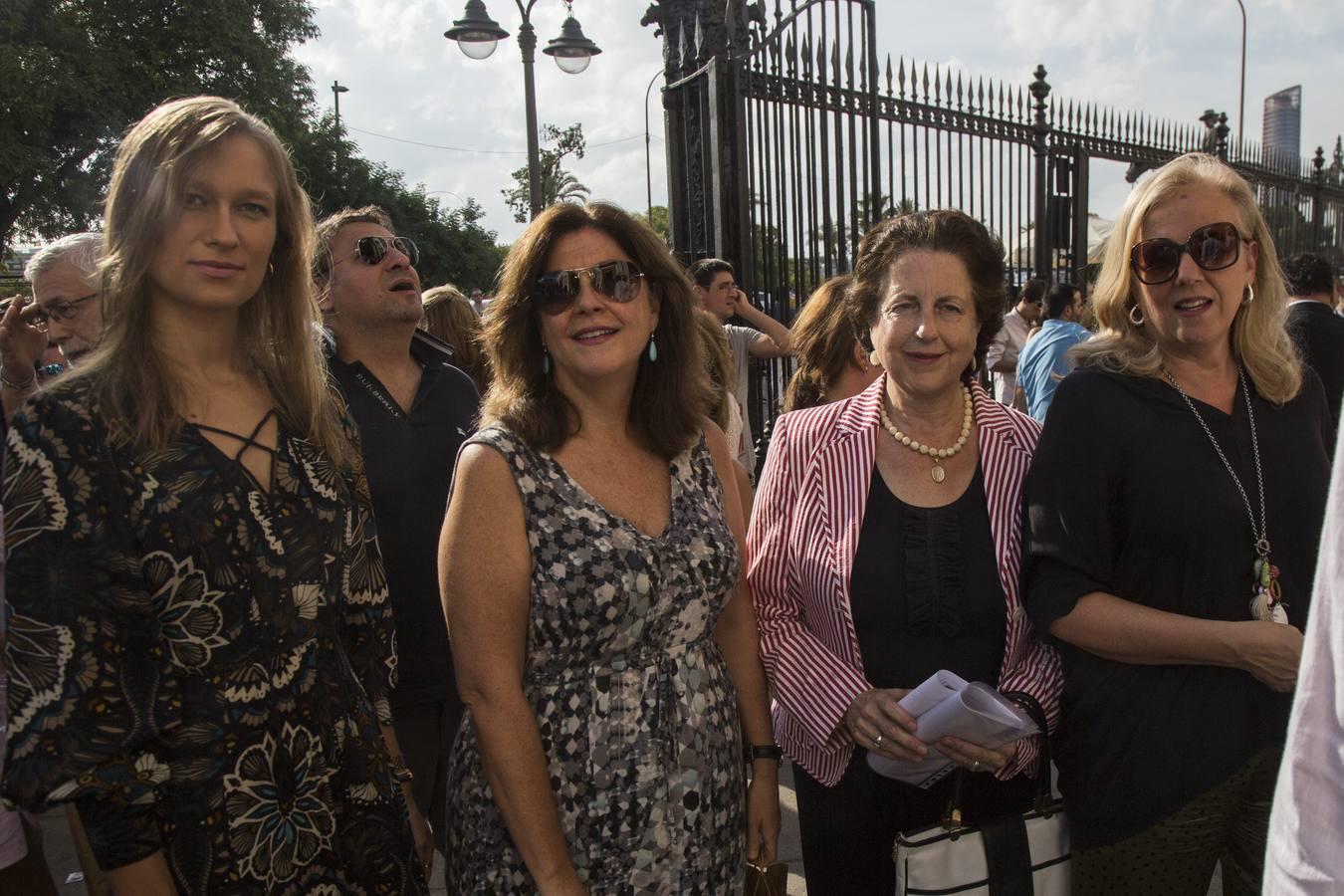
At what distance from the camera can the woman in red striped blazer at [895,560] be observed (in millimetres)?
2164

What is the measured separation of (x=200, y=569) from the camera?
159cm

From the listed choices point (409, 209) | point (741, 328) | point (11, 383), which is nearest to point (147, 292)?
point (11, 383)

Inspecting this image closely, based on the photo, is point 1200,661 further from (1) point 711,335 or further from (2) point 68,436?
(1) point 711,335

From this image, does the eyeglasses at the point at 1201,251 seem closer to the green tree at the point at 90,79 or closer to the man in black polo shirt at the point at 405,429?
the man in black polo shirt at the point at 405,429

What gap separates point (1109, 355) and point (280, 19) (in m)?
24.8

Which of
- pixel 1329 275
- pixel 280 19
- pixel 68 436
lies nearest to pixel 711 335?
pixel 68 436

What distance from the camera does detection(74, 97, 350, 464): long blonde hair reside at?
1594 millimetres

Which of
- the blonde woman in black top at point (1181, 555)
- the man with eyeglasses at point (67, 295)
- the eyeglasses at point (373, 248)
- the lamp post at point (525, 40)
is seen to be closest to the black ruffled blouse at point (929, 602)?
the blonde woman in black top at point (1181, 555)

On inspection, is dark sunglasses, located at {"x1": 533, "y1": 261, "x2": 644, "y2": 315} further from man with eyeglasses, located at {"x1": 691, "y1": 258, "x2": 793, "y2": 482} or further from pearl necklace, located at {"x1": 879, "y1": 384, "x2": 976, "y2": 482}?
man with eyeglasses, located at {"x1": 691, "y1": 258, "x2": 793, "y2": 482}

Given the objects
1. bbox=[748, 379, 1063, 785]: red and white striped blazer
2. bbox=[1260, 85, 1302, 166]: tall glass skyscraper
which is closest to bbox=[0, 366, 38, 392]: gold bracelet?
bbox=[748, 379, 1063, 785]: red and white striped blazer

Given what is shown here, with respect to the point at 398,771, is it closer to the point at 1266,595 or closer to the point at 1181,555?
the point at 1181,555

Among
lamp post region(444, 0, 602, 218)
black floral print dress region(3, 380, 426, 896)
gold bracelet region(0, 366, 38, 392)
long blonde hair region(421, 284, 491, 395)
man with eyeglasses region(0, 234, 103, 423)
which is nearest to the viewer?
black floral print dress region(3, 380, 426, 896)

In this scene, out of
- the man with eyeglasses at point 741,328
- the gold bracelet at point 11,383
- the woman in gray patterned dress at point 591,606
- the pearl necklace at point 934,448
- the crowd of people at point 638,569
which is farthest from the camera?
the man with eyeglasses at point 741,328

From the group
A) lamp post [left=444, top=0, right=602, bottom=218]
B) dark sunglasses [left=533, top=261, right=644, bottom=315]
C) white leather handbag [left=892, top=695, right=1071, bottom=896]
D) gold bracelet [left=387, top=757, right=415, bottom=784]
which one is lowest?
white leather handbag [left=892, top=695, right=1071, bottom=896]
